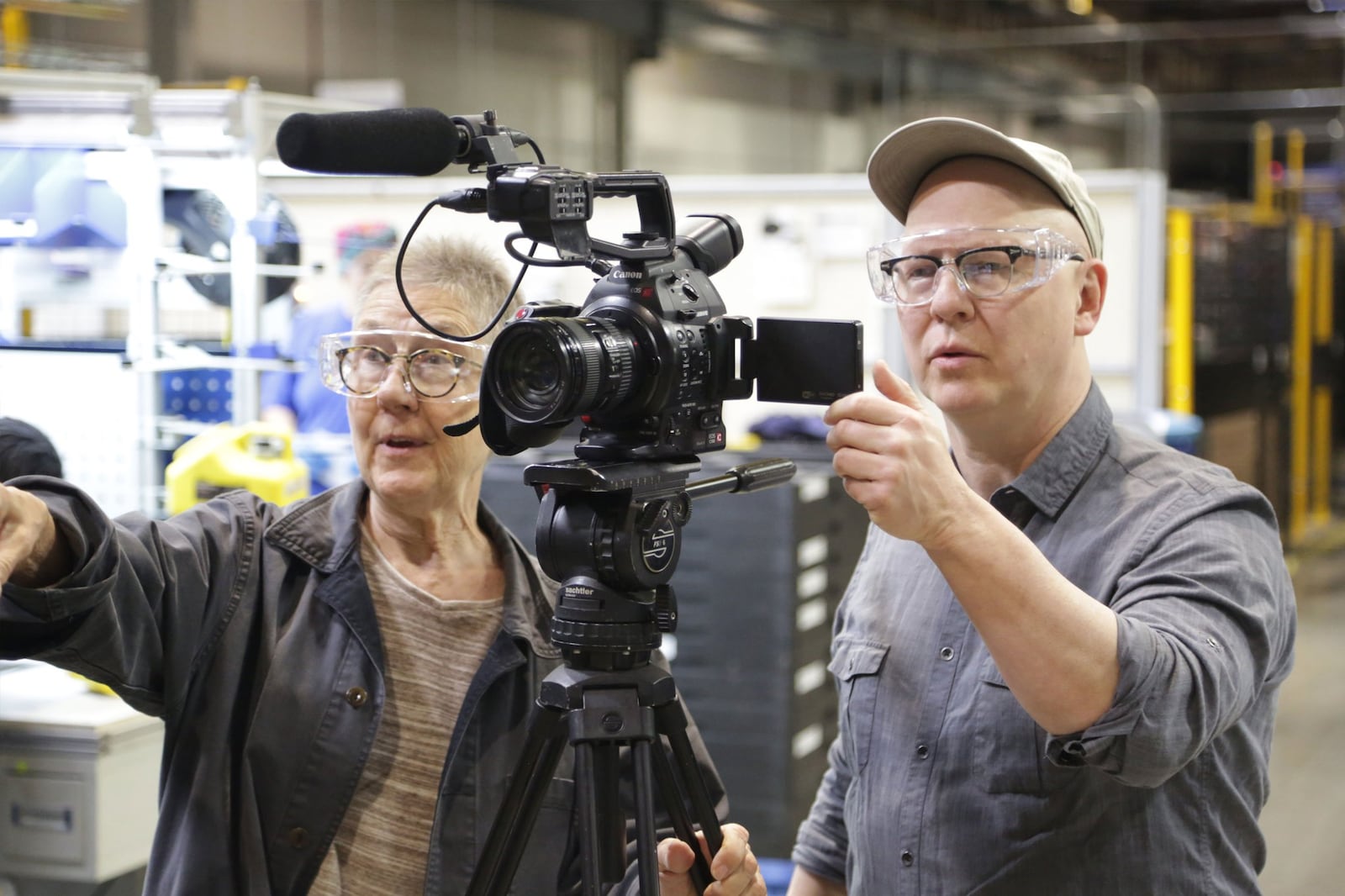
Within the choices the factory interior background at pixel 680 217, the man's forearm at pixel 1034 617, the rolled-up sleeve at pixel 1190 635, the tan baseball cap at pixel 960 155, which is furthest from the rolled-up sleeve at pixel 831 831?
the factory interior background at pixel 680 217

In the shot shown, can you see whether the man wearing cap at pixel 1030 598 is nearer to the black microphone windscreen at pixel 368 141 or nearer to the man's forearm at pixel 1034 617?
the man's forearm at pixel 1034 617

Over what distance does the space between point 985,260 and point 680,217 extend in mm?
3269

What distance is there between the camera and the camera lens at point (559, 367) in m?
1.17

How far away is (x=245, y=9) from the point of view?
6.96 meters

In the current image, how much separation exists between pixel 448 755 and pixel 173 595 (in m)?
0.31

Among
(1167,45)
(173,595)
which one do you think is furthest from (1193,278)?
(1167,45)

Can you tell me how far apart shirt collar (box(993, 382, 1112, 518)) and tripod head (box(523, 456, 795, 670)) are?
400 millimetres

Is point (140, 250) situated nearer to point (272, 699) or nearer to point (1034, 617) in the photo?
point (272, 699)

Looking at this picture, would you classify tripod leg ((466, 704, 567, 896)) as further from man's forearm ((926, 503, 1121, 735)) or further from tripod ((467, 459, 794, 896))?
man's forearm ((926, 503, 1121, 735))

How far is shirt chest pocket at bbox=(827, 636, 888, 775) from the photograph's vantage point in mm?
1536

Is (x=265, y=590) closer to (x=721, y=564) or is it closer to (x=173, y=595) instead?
(x=173, y=595)

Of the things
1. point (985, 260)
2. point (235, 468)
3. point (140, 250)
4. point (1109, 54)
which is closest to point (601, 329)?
point (985, 260)

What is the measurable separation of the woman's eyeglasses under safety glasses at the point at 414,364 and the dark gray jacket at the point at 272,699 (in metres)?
0.17

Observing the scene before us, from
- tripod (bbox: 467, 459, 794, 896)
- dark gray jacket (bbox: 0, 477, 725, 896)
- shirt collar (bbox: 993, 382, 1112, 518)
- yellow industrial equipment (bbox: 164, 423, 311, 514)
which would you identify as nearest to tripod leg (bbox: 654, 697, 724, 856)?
tripod (bbox: 467, 459, 794, 896)
